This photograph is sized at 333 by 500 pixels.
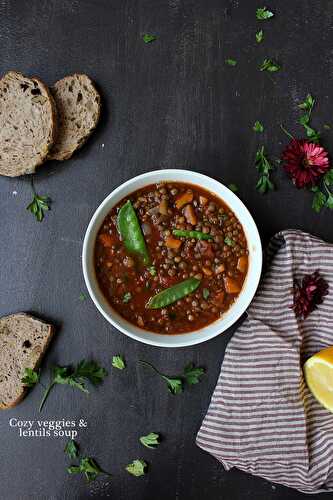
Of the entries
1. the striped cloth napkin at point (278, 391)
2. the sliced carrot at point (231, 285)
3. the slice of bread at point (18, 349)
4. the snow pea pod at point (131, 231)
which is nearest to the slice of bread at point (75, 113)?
the snow pea pod at point (131, 231)

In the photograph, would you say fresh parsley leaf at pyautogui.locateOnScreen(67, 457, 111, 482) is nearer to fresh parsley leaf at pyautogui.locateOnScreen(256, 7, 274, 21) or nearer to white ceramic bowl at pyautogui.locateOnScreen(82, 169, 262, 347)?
white ceramic bowl at pyautogui.locateOnScreen(82, 169, 262, 347)

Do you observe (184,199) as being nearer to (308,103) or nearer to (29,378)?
(308,103)

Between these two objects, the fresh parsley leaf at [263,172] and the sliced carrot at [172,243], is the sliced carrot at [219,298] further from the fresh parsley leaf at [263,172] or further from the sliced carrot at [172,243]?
the fresh parsley leaf at [263,172]

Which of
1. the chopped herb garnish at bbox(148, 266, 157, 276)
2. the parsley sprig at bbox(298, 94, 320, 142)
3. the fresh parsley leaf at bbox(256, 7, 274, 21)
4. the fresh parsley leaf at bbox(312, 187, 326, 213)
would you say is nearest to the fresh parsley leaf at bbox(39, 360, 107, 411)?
the chopped herb garnish at bbox(148, 266, 157, 276)

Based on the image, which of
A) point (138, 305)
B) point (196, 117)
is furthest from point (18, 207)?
point (196, 117)

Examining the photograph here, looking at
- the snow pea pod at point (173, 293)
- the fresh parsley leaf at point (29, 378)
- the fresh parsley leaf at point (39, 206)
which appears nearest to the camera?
the snow pea pod at point (173, 293)

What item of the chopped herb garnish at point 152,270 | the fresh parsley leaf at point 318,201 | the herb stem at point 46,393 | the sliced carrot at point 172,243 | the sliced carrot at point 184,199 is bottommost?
the herb stem at point 46,393

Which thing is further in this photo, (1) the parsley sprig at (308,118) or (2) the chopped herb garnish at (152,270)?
(1) the parsley sprig at (308,118)
